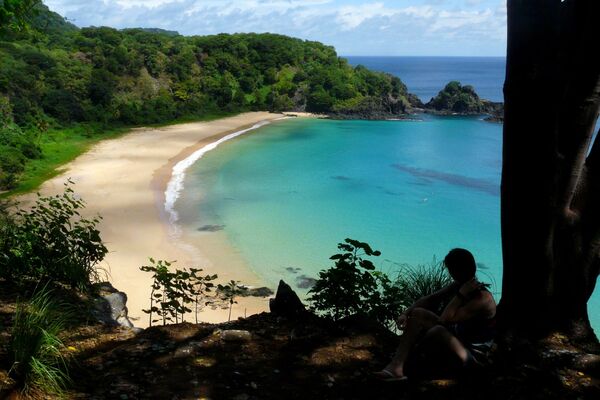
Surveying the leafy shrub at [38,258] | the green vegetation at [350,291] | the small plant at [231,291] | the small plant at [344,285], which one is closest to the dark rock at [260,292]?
the small plant at [231,291]

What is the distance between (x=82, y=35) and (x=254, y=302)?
49143mm

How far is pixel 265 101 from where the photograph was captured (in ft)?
177

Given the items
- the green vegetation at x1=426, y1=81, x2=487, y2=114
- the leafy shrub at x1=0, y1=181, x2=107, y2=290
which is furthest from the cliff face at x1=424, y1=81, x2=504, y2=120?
the leafy shrub at x1=0, y1=181, x2=107, y2=290

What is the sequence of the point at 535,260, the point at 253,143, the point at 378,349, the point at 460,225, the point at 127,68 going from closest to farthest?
the point at 535,260 < the point at 378,349 < the point at 460,225 < the point at 253,143 < the point at 127,68

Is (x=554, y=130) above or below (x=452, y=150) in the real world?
above

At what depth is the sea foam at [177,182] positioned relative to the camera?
16.8 m

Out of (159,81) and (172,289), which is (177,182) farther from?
(159,81)

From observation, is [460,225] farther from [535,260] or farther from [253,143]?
[253,143]

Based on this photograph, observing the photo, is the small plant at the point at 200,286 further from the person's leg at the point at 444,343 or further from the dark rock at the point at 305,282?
the dark rock at the point at 305,282

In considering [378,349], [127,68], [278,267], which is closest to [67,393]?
[378,349]

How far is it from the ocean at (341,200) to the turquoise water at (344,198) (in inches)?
1.8

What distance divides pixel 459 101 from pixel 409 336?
59364mm

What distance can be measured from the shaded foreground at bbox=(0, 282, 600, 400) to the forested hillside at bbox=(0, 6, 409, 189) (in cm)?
2096

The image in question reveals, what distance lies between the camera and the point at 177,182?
22.5 meters
